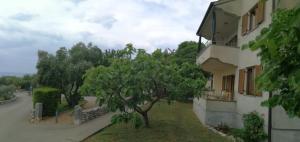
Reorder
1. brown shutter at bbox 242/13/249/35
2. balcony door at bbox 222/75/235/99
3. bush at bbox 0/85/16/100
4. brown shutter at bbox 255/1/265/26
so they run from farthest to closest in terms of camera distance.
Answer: bush at bbox 0/85/16/100 < balcony door at bbox 222/75/235/99 < brown shutter at bbox 242/13/249/35 < brown shutter at bbox 255/1/265/26

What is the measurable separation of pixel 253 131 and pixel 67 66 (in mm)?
17873

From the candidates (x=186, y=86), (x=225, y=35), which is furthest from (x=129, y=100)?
(x=225, y=35)

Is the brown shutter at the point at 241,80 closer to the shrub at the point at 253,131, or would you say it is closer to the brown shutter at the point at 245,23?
the brown shutter at the point at 245,23

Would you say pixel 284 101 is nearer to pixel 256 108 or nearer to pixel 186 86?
pixel 256 108

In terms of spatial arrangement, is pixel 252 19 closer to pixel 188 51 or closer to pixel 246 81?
pixel 246 81

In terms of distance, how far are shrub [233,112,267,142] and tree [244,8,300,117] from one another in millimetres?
11228

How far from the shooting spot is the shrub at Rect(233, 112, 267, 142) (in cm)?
1472

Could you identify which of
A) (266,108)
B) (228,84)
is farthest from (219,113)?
(266,108)

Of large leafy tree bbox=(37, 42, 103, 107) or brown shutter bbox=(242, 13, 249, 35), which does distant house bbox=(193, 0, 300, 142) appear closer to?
brown shutter bbox=(242, 13, 249, 35)

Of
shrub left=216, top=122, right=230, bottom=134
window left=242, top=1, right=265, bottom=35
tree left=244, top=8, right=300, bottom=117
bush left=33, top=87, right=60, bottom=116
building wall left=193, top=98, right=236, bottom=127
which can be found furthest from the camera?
bush left=33, top=87, right=60, bottom=116

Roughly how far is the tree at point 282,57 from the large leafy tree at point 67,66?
26.3 meters

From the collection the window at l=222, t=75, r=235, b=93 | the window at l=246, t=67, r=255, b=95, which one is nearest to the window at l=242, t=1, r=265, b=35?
the window at l=246, t=67, r=255, b=95

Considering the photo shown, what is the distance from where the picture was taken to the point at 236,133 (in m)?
15.2

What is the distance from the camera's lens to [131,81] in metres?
17.2
